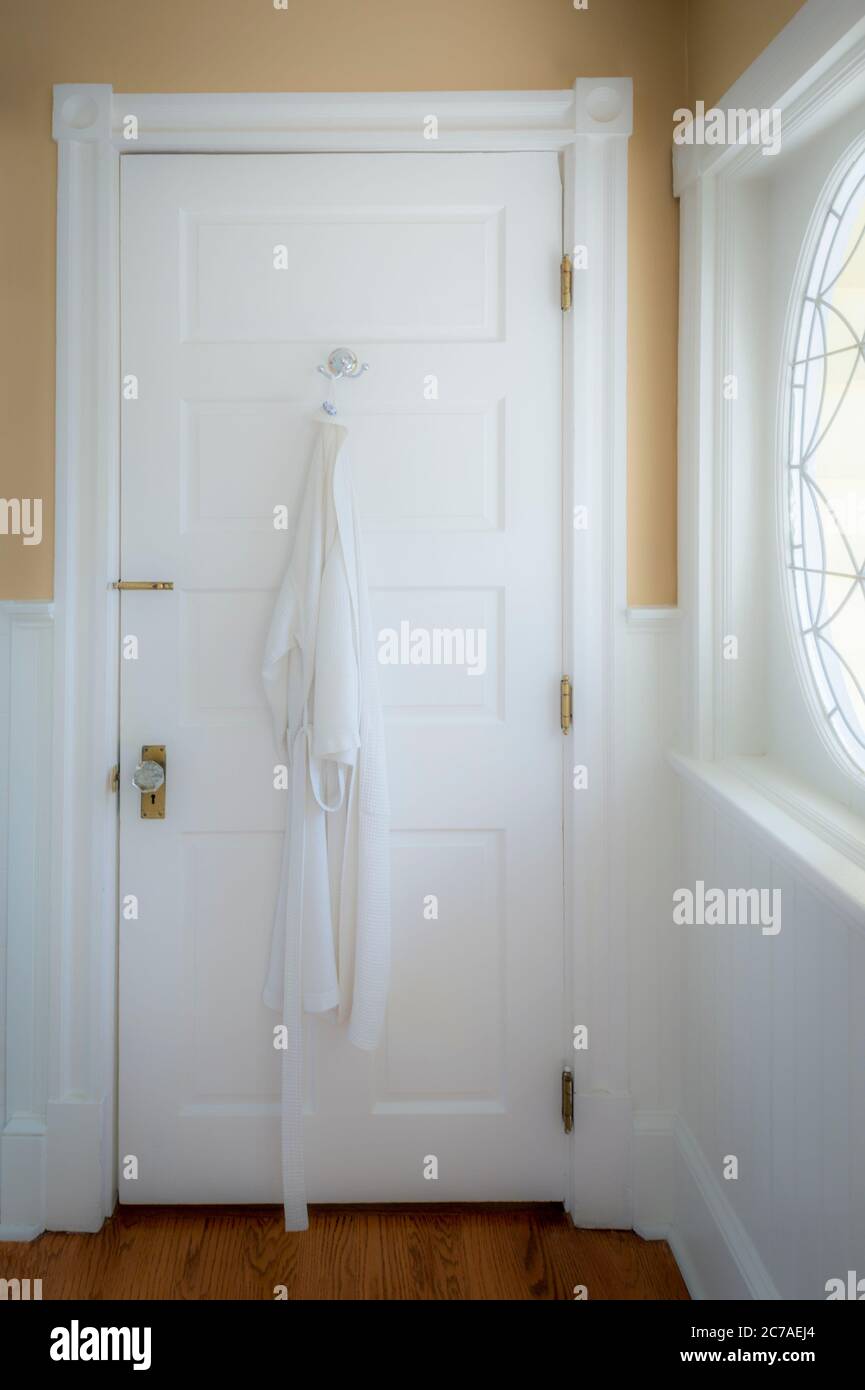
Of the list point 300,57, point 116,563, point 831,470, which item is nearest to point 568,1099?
point 831,470

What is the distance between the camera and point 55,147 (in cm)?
202

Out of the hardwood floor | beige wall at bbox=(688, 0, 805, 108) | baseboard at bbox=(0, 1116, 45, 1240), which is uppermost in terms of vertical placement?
beige wall at bbox=(688, 0, 805, 108)

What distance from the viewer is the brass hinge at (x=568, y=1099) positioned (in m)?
2.13

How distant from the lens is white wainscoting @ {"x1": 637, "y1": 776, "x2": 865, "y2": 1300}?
136 cm

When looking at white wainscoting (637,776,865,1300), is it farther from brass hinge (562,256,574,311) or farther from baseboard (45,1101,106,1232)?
baseboard (45,1101,106,1232)

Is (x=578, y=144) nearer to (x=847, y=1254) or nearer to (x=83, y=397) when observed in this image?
(x=83, y=397)

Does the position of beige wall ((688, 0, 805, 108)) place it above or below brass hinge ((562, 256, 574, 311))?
above

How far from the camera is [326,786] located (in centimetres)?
209

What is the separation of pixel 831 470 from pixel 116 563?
1.36m

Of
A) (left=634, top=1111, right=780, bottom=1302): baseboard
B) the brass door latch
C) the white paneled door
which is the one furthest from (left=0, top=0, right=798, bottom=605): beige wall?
(left=634, top=1111, right=780, bottom=1302): baseboard

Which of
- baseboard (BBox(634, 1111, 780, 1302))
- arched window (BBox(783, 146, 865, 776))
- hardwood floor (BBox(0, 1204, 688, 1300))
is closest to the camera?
arched window (BBox(783, 146, 865, 776))

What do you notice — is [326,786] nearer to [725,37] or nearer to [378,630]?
[378,630]
